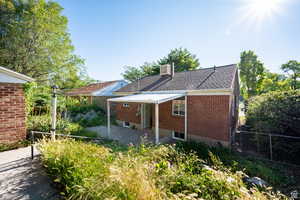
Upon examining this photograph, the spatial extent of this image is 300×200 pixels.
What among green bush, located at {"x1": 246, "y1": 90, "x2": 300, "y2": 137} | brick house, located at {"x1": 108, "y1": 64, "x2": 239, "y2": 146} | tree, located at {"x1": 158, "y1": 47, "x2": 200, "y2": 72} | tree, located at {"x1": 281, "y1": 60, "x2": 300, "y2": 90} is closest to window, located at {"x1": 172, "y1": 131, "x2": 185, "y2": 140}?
brick house, located at {"x1": 108, "y1": 64, "x2": 239, "y2": 146}

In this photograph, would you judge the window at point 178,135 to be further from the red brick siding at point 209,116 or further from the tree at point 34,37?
the tree at point 34,37

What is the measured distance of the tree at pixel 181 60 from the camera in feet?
101

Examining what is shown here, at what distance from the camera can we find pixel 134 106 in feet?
44.5

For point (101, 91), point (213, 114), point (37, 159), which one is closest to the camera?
point (37, 159)

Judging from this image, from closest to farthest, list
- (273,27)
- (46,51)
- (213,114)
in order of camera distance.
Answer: (273,27), (213,114), (46,51)

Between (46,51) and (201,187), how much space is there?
61.7 feet

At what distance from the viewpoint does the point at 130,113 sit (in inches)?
547

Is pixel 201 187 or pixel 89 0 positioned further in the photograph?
pixel 89 0

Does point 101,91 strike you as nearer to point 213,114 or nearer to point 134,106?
point 134,106

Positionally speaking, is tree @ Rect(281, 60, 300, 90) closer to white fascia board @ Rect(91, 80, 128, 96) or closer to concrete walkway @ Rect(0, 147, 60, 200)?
white fascia board @ Rect(91, 80, 128, 96)

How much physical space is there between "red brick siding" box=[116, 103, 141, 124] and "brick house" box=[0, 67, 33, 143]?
8.28 meters

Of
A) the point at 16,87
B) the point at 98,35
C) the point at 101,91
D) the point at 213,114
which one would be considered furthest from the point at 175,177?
the point at 101,91

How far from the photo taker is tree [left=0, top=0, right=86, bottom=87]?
43.6 ft

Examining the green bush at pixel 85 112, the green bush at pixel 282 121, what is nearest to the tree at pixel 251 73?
the green bush at pixel 282 121
